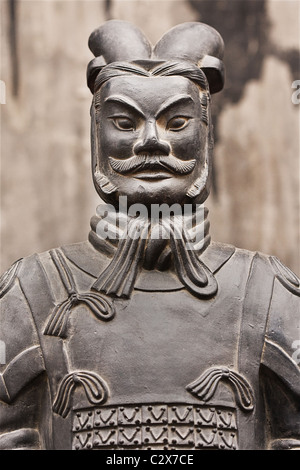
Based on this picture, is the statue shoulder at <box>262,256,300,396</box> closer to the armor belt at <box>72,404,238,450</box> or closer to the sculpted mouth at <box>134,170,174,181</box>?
the armor belt at <box>72,404,238,450</box>

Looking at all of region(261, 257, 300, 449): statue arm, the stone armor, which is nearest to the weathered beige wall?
A: the stone armor

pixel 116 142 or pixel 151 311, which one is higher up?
pixel 116 142

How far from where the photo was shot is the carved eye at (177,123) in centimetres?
375

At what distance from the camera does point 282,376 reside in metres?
3.60

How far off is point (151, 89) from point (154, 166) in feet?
0.65

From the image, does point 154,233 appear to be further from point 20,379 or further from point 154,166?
point 20,379

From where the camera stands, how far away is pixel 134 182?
371cm

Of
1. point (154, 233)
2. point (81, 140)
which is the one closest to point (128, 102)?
point (154, 233)

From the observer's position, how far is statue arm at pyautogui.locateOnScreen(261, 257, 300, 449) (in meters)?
3.60

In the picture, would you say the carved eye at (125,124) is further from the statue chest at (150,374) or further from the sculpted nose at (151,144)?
the statue chest at (150,374)

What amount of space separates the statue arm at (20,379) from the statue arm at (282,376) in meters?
0.55
